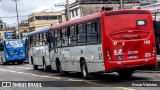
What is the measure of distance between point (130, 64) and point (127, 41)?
0.94 metres

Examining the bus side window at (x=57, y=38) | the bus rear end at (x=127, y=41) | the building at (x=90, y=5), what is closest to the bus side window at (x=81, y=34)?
the bus rear end at (x=127, y=41)

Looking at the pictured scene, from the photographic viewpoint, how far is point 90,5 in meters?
77.0

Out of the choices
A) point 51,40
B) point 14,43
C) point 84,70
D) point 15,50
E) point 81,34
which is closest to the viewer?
point 81,34

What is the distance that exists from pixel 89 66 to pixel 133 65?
2.46 metres

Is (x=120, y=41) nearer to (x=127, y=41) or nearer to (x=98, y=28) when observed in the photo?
(x=127, y=41)

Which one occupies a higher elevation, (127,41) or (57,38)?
(57,38)

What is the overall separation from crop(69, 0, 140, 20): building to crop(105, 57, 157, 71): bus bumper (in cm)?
5716

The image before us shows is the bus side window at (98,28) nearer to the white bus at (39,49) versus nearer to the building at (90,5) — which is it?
the white bus at (39,49)

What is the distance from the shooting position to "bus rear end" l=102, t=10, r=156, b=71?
56.7 feet

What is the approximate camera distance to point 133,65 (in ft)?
57.5

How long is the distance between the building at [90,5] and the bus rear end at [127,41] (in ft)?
187

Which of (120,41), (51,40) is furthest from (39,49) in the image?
(120,41)

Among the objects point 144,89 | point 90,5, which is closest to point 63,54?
point 144,89

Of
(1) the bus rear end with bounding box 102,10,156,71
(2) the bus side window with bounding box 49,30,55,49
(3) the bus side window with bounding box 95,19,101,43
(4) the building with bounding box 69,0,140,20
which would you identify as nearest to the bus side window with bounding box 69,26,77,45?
(3) the bus side window with bounding box 95,19,101,43
